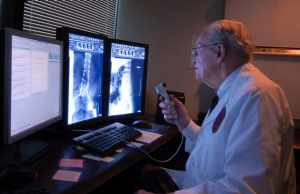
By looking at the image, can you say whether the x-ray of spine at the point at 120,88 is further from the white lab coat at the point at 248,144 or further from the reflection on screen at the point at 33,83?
the white lab coat at the point at 248,144

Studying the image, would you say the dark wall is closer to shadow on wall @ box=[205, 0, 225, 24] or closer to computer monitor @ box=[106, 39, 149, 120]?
computer monitor @ box=[106, 39, 149, 120]

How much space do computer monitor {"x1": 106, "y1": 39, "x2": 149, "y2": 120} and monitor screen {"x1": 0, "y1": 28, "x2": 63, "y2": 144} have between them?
457 millimetres

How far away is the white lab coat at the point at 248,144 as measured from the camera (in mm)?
931

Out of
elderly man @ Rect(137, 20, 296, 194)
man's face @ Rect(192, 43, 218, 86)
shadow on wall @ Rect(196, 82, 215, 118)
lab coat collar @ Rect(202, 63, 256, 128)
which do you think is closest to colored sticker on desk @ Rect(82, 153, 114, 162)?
elderly man @ Rect(137, 20, 296, 194)

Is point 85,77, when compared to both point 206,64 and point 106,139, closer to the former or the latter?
point 106,139

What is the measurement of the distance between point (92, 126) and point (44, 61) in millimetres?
586

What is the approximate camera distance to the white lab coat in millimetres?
931

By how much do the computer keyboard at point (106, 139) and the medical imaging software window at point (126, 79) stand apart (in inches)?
13.0

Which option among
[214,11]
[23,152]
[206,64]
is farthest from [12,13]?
[214,11]

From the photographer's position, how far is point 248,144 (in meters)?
0.94

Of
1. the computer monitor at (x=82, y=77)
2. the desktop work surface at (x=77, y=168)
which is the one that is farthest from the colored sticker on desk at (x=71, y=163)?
the computer monitor at (x=82, y=77)

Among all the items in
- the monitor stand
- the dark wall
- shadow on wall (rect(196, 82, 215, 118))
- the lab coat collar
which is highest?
the dark wall

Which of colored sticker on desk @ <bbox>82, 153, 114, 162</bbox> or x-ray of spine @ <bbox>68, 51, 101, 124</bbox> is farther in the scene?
x-ray of spine @ <bbox>68, 51, 101, 124</bbox>

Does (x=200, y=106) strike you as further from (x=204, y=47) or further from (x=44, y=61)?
(x=44, y=61)
